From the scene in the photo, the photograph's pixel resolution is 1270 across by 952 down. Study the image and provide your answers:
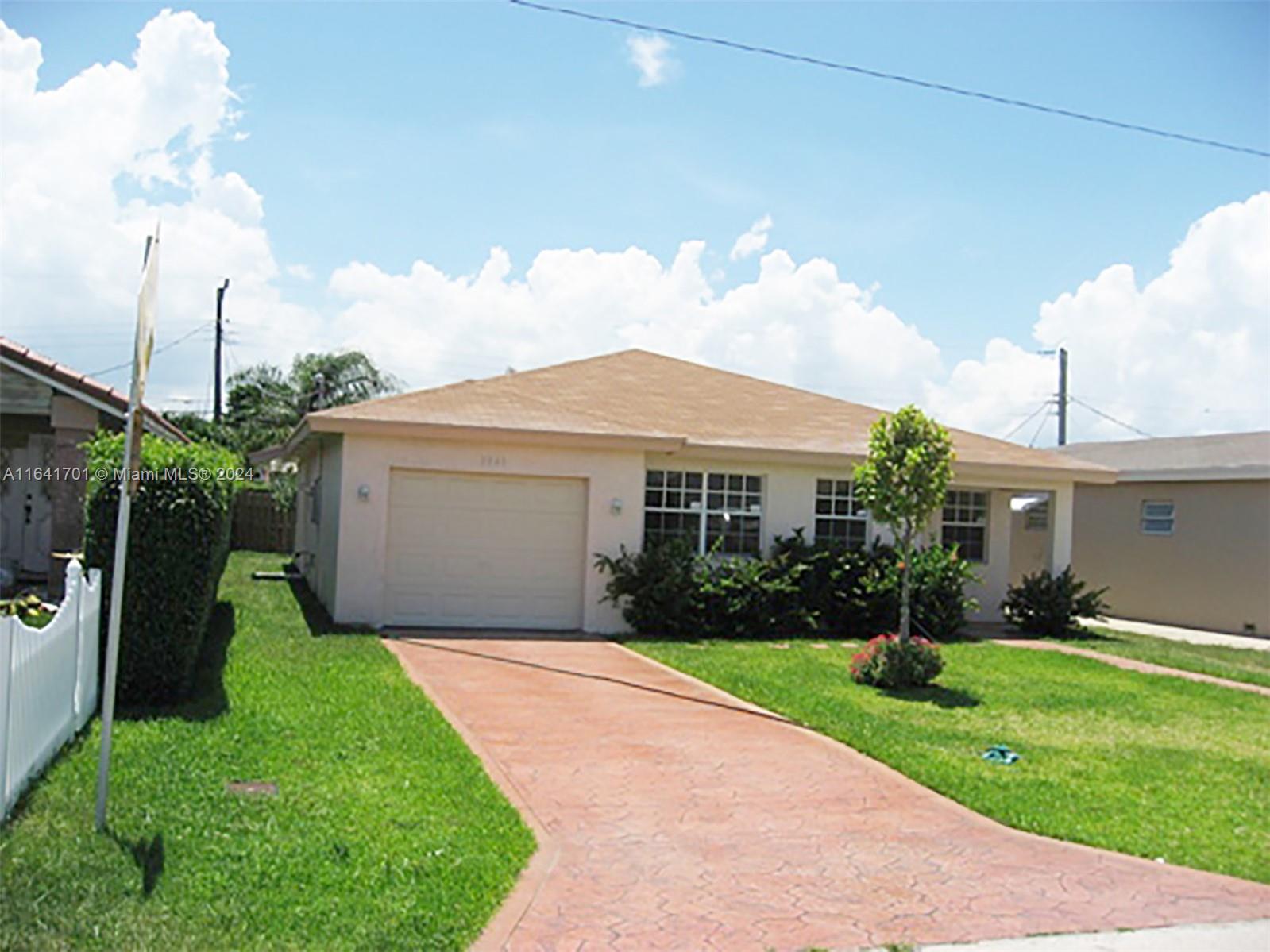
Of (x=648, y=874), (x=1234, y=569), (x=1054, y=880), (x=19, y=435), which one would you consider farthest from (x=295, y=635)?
(x=1234, y=569)

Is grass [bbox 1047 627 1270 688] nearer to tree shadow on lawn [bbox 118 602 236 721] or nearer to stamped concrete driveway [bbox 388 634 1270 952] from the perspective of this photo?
stamped concrete driveway [bbox 388 634 1270 952]

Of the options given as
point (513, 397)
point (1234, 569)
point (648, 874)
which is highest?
point (513, 397)

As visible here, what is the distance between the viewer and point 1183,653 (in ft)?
57.6

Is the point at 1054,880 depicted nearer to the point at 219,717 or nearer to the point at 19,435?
the point at 219,717

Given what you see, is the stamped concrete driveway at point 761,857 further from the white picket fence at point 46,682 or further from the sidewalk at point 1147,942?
the white picket fence at point 46,682

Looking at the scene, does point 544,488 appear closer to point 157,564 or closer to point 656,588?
Result: point 656,588

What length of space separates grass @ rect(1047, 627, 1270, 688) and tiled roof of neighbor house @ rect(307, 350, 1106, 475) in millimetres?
2947

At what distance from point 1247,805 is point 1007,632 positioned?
11.1 meters

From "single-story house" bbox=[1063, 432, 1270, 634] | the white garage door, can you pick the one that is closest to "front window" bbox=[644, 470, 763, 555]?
the white garage door

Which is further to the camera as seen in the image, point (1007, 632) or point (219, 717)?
point (1007, 632)

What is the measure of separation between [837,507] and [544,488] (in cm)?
499

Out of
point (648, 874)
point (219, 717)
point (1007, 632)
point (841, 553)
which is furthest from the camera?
point (1007, 632)

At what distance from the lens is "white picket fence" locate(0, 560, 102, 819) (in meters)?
6.10

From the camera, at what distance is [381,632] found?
50.9ft
